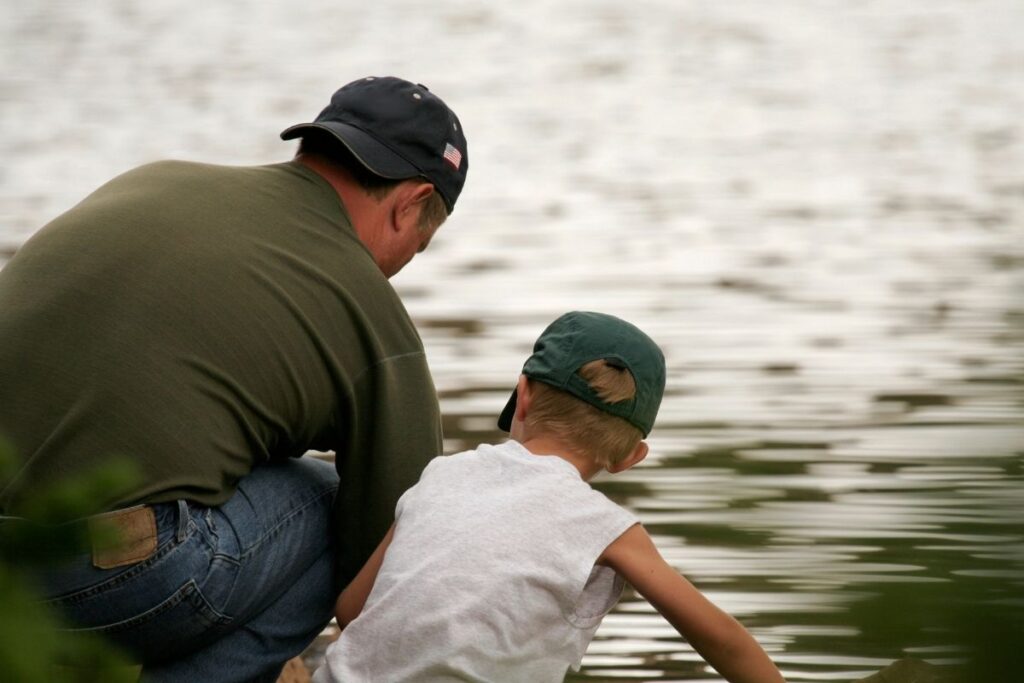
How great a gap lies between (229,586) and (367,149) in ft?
2.22

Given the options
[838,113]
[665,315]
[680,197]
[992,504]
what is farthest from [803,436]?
[838,113]

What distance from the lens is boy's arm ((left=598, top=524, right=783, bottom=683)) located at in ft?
6.84

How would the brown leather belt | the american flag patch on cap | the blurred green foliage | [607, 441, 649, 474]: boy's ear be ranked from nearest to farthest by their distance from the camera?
the blurred green foliage
the brown leather belt
[607, 441, 649, 474]: boy's ear
the american flag patch on cap

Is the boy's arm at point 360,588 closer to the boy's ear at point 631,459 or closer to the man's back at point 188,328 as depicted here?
the man's back at point 188,328

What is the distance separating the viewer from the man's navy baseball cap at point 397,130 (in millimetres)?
2373

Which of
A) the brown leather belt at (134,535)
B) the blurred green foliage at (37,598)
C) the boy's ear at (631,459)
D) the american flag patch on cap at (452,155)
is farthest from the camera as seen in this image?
the american flag patch on cap at (452,155)

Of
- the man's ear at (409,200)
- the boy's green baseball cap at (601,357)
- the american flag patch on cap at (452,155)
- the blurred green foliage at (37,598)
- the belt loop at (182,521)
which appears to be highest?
the blurred green foliage at (37,598)

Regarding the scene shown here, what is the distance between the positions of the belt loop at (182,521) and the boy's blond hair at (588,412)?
1.65ft

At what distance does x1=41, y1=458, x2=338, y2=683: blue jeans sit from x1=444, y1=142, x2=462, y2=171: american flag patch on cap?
1.68 ft

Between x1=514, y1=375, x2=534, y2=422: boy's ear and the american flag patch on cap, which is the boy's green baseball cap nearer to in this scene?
x1=514, y1=375, x2=534, y2=422: boy's ear

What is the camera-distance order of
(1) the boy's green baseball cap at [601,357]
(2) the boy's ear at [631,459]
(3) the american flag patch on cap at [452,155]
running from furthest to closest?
(3) the american flag patch on cap at [452,155] < (2) the boy's ear at [631,459] < (1) the boy's green baseball cap at [601,357]

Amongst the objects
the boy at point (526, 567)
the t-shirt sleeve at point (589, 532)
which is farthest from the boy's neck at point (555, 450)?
the t-shirt sleeve at point (589, 532)

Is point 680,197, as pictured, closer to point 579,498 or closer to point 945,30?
point 945,30

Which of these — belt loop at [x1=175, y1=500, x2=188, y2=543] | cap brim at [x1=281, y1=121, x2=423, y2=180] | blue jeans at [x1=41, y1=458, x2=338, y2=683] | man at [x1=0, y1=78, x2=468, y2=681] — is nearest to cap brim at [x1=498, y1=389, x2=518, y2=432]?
man at [x1=0, y1=78, x2=468, y2=681]
